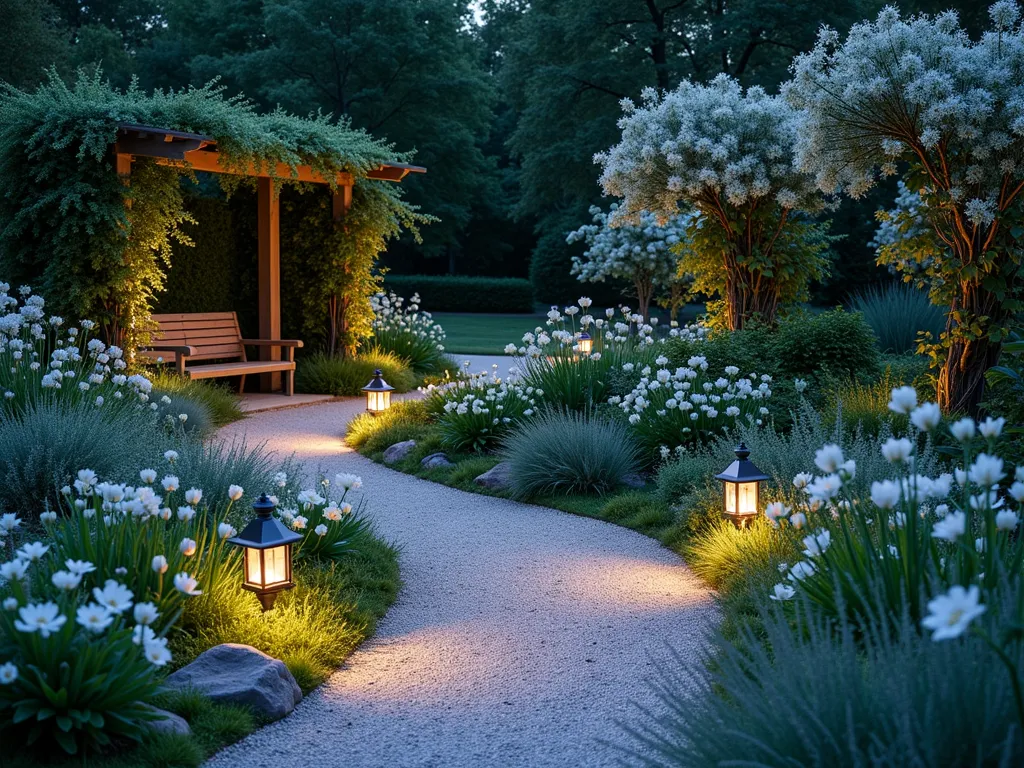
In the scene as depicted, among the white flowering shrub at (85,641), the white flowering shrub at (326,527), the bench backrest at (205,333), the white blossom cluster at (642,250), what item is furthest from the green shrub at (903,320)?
the white flowering shrub at (85,641)

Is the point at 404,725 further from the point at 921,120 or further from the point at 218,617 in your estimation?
the point at 921,120

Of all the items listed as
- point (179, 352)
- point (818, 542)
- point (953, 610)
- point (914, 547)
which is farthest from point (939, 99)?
point (179, 352)

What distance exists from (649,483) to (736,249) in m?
4.21

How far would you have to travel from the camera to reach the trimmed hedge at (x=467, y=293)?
103ft

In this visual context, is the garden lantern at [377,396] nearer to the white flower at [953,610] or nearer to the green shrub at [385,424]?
the green shrub at [385,424]

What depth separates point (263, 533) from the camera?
4043mm

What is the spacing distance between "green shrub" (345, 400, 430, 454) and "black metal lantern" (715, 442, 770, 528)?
4.27 meters

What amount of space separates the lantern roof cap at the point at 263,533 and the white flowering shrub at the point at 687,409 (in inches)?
131

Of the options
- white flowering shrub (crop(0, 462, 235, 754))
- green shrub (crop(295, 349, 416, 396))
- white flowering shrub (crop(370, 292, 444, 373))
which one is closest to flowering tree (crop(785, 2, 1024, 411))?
white flowering shrub (crop(0, 462, 235, 754))

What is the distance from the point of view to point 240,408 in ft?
35.4

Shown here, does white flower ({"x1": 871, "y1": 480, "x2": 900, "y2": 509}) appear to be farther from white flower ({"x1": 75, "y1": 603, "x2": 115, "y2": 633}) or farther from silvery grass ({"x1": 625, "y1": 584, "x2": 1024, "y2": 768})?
white flower ({"x1": 75, "y1": 603, "x2": 115, "y2": 633})

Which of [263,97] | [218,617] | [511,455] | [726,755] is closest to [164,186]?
[511,455]

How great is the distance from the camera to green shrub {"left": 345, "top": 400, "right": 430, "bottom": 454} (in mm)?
9000

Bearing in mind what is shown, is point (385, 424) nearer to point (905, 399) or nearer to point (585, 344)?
point (585, 344)
